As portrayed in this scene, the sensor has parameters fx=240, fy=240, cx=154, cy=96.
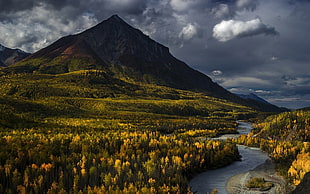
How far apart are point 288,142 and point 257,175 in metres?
17.5

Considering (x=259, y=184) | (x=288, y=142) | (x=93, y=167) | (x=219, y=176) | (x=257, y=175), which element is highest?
(x=288, y=142)

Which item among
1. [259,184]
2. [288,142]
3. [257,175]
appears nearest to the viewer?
[259,184]

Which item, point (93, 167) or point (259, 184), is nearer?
point (93, 167)

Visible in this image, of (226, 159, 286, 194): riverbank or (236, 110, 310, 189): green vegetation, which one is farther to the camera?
(236, 110, 310, 189): green vegetation

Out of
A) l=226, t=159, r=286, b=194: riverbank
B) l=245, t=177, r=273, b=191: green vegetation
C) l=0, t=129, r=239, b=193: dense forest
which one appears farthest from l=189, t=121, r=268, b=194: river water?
l=245, t=177, r=273, b=191: green vegetation

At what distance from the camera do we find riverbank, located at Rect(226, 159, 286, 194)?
1766 centimetres

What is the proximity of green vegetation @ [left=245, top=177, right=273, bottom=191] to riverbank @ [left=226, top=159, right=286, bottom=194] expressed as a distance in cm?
30

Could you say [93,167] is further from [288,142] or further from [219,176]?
[288,142]

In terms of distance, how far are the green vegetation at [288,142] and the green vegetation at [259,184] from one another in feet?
6.42

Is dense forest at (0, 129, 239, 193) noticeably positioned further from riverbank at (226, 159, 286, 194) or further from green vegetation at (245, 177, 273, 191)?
green vegetation at (245, 177, 273, 191)

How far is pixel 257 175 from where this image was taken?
21234 mm

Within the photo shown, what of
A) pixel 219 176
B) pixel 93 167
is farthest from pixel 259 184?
pixel 93 167

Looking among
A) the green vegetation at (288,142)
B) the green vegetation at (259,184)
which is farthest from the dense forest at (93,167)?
the green vegetation at (288,142)

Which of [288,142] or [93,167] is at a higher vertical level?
[288,142]
